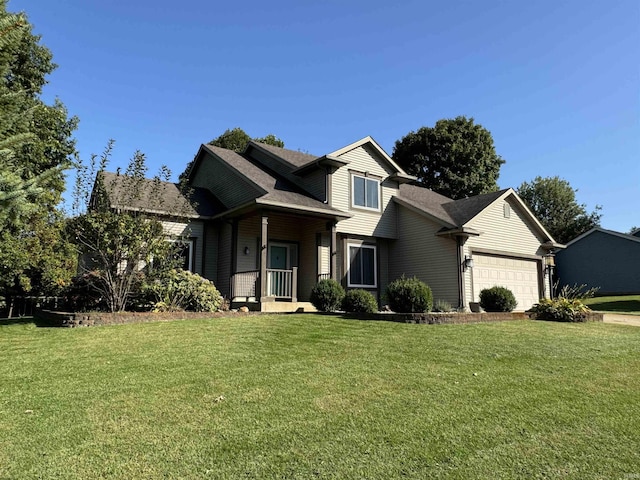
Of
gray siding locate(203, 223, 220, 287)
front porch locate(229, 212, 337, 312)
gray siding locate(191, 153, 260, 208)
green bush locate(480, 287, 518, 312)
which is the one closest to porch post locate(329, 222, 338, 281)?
front porch locate(229, 212, 337, 312)

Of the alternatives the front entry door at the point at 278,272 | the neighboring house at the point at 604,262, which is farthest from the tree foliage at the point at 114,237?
the neighboring house at the point at 604,262

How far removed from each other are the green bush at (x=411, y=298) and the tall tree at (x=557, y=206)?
40.8 metres

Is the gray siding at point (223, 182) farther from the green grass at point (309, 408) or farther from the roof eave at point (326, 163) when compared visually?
the green grass at point (309, 408)

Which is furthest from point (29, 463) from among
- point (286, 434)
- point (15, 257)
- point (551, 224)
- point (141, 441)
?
point (551, 224)

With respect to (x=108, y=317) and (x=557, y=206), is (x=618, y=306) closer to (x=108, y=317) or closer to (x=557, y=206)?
(x=108, y=317)

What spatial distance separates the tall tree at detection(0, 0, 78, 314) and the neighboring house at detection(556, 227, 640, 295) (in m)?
27.8

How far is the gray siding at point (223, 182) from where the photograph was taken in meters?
15.4

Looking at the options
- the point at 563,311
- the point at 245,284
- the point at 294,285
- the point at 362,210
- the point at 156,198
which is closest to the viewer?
the point at 563,311

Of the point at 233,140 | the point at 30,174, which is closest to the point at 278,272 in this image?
the point at 30,174

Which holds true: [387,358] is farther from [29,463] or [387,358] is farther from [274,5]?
[274,5]

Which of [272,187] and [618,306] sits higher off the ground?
[272,187]

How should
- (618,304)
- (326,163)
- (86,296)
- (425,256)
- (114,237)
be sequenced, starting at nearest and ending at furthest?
1. (114,237)
2. (86,296)
3. (326,163)
4. (425,256)
5. (618,304)

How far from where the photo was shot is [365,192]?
56.0 ft

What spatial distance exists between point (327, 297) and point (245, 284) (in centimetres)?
316
